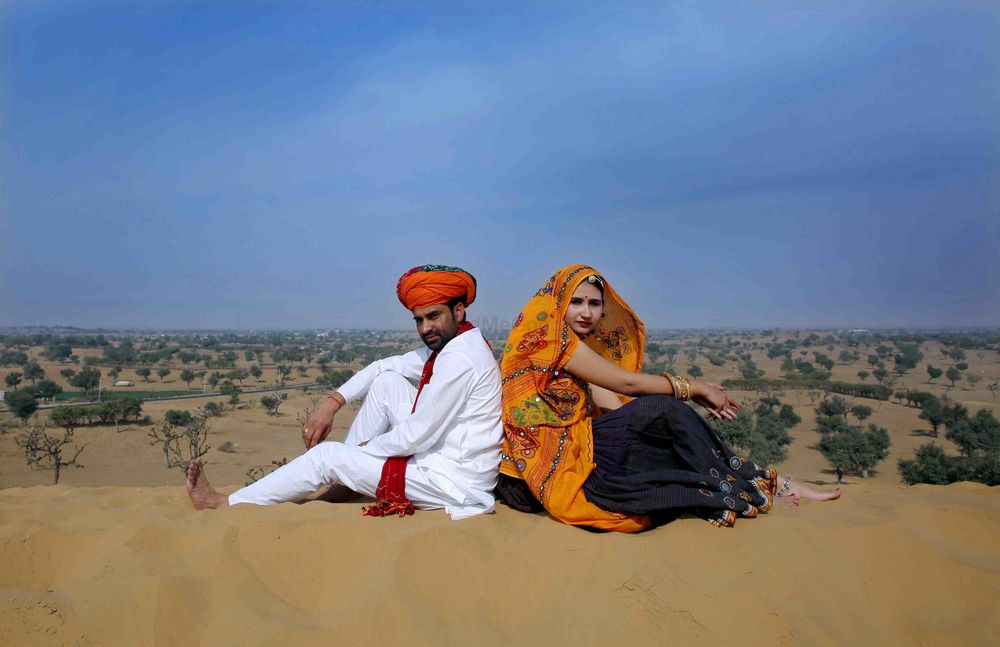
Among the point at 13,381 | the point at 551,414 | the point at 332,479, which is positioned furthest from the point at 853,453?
the point at 13,381

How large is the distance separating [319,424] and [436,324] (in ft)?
3.57

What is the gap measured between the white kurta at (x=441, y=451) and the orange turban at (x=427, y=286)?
0.29 m

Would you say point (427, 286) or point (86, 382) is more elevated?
point (427, 286)

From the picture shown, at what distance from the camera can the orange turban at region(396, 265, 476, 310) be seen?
367 cm

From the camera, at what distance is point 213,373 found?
194 ft

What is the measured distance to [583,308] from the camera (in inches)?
146

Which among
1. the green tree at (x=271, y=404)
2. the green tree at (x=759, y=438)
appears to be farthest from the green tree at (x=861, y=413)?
the green tree at (x=271, y=404)

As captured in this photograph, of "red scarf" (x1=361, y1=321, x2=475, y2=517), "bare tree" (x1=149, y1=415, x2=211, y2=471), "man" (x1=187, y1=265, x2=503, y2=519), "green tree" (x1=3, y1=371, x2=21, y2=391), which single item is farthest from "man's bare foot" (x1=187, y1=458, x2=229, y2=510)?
"green tree" (x1=3, y1=371, x2=21, y2=391)

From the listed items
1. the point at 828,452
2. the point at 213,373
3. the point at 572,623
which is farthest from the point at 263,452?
the point at 213,373

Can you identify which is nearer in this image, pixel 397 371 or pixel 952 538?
pixel 952 538

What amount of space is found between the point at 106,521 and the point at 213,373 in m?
61.8

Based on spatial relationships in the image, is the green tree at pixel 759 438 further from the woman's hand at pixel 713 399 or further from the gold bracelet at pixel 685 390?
the gold bracelet at pixel 685 390

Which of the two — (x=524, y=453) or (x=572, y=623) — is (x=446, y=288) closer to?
(x=524, y=453)

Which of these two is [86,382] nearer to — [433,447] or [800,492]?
[433,447]
